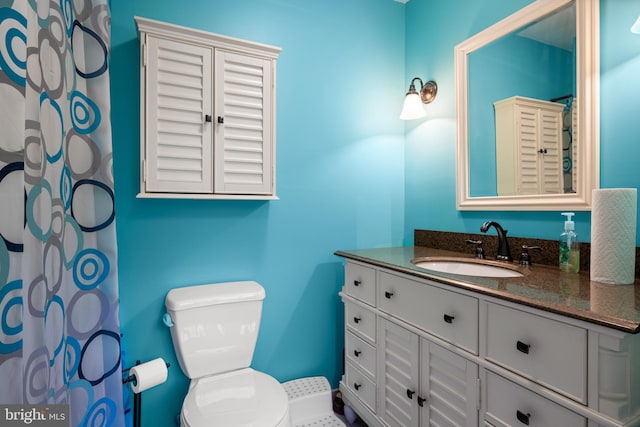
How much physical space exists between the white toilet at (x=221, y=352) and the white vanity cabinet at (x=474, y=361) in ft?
1.60

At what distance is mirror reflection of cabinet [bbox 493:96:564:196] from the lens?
1322 mm

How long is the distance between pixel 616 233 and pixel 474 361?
1.98ft

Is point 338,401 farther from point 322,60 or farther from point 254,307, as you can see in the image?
point 322,60

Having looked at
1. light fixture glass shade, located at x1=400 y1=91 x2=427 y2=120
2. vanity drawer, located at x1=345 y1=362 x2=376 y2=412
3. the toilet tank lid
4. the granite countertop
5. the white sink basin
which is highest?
light fixture glass shade, located at x1=400 y1=91 x2=427 y2=120

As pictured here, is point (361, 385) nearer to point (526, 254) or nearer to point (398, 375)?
point (398, 375)

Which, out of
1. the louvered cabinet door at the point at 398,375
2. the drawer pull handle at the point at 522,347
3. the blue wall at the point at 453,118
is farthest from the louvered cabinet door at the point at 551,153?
the louvered cabinet door at the point at 398,375

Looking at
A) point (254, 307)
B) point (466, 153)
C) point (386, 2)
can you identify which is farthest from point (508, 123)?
point (254, 307)

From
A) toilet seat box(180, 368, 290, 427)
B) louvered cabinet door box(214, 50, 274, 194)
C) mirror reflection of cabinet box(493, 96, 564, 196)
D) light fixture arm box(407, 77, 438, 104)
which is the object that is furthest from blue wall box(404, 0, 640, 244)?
toilet seat box(180, 368, 290, 427)

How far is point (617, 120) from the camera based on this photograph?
1145 mm

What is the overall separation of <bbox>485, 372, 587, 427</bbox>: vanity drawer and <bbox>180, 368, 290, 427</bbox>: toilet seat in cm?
71

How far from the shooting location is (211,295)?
1465 millimetres

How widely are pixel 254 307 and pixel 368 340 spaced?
588 millimetres

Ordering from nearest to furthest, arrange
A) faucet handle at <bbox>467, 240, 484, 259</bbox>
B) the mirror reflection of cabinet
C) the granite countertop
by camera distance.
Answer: the granite countertop, the mirror reflection of cabinet, faucet handle at <bbox>467, 240, 484, 259</bbox>

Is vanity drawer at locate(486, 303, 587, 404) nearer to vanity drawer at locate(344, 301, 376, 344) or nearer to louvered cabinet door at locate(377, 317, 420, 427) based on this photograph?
louvered cabinet door at locate(377, 317, 420, 427)
